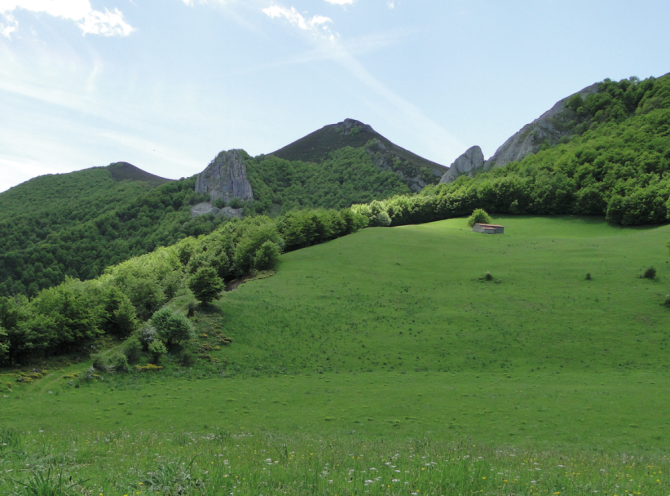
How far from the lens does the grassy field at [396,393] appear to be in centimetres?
813

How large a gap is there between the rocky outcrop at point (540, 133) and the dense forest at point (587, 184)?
16951 millimetres

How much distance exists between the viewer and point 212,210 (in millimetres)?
193125

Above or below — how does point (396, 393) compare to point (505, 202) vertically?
below

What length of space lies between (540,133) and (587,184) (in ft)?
214

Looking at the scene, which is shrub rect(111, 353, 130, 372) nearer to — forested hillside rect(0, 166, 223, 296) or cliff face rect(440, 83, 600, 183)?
forested hillside rect(0, 166, 223, 296)

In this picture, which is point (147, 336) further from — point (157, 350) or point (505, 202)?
point (505, 202)

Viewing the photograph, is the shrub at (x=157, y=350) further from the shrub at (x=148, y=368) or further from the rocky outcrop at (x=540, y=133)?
the rocky outcrop at (x=540, y=133)

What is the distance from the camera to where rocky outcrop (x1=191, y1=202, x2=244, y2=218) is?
621ft

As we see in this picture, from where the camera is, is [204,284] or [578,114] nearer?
[204,284]

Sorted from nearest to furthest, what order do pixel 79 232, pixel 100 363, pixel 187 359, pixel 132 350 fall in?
pixel 100 363 < pixel 132 350 < pixel 187 359 < pixel 79 232

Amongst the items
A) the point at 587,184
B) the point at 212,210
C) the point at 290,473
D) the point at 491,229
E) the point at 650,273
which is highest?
the point at 212,210

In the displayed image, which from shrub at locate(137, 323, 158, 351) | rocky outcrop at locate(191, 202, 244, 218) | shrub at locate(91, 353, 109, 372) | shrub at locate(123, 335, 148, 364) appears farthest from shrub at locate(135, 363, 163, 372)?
rocky outcrop at locate(191, 202, 244, 218)

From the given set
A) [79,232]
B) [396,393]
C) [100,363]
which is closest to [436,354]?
[396,393]

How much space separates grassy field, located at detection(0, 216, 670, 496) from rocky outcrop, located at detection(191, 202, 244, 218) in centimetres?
13014
